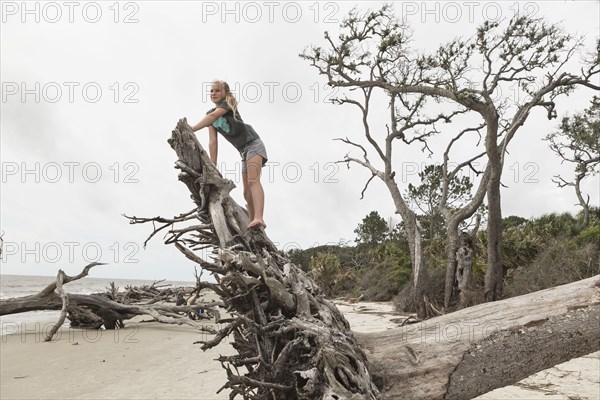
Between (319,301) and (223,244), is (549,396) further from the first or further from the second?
(223,244)

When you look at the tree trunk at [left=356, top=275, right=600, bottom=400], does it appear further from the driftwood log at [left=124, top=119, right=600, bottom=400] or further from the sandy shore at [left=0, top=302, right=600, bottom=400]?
the sandy shore at [left=0, top=302, right=600, bottom=400]

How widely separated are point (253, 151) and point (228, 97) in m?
0.49

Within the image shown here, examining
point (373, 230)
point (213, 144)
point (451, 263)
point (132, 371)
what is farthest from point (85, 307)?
point (373, 230)

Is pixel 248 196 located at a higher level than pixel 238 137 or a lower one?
lower

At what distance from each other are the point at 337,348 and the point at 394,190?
35.2 feet

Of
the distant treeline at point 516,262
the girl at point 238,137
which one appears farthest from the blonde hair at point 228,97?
Answer: the distant treeline at point 516,262

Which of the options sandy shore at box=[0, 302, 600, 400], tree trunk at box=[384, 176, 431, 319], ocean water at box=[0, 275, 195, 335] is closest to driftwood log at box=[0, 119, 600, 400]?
sandy shore at box=[0, 302, 600, 400]

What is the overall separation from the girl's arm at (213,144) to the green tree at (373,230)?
127ft

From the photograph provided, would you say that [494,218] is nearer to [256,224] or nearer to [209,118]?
[256,224]

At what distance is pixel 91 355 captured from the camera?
21.8 ft

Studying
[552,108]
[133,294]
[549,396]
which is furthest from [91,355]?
[552,108]

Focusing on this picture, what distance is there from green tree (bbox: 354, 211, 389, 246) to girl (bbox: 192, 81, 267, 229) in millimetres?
38817

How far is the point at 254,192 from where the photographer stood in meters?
3.13

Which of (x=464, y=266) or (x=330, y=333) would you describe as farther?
(x=464, y=266)
